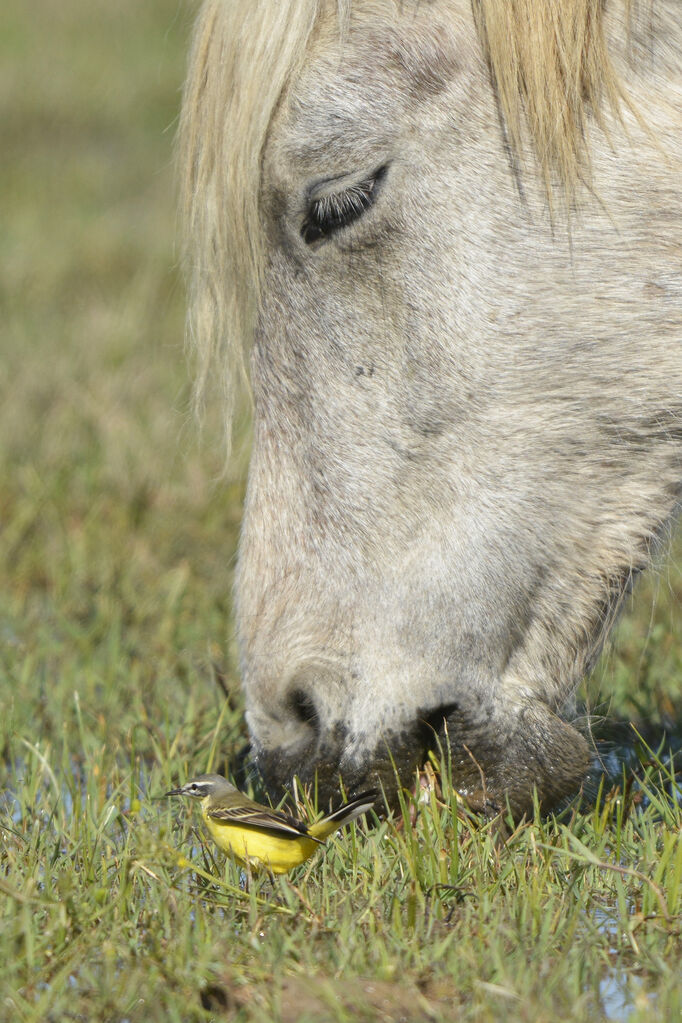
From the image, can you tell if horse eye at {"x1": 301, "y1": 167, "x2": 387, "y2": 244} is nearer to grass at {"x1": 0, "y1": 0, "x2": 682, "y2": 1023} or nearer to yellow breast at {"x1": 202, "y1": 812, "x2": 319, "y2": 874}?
grass at {"x1": 0, "y1": 0, "x2": 682, "y2": 1023}

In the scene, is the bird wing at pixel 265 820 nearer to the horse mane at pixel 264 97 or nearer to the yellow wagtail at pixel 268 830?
the yellow wagtail at pixel 268 830

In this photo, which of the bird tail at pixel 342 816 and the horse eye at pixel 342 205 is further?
the horse eye at pixel 342 205

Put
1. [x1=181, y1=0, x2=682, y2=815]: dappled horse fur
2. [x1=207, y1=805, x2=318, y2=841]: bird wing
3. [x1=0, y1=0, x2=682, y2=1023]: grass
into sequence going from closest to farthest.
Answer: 1. [x1=0, y1=0, x2=682, y2=1023]: grass
2. [x1=207, y1=805, x2=318, y2=841]: bird wing
3. [x1=181, y1=0, x2=682, y2=815]: dappled horse fur

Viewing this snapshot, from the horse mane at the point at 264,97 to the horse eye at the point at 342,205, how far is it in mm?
151

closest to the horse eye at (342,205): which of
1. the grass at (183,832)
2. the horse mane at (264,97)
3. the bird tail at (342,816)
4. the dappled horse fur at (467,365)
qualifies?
the dappled horse fur at (467,365)

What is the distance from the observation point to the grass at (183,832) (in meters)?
1.87

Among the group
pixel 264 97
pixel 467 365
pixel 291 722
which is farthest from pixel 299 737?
pixel 264 97

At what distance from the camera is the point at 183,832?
249cm

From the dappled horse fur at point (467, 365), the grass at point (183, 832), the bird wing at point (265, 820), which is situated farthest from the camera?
the dappled horse fur at point (467, 365)

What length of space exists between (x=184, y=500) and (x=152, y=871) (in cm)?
304

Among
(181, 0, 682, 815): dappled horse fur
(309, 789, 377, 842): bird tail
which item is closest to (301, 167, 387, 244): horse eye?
(181, 0, 682, 815): dappled horse fur

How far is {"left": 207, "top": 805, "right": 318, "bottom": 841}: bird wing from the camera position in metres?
2.13

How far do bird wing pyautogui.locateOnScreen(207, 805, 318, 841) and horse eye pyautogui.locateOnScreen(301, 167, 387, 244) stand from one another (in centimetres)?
115

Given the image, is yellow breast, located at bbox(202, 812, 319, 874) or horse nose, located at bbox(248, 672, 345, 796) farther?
horse nose, located at bbox(248, 672, 345, 796)
